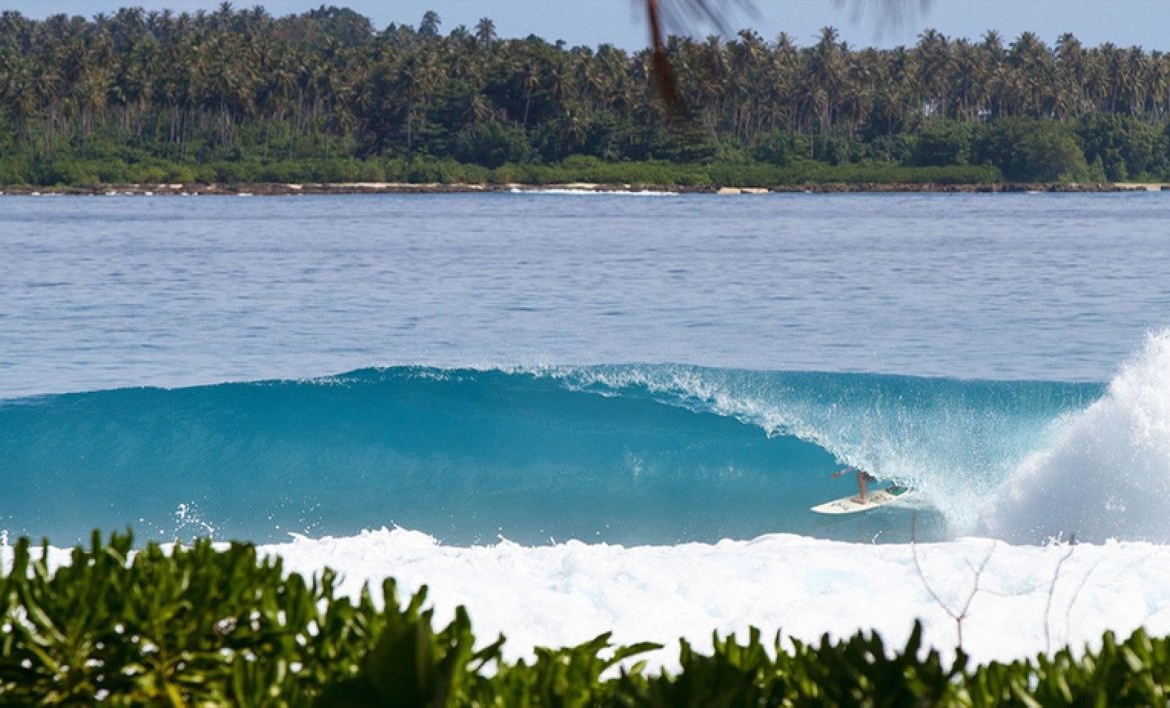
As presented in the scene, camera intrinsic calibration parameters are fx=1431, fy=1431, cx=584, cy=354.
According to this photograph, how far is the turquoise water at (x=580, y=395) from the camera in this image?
1405cm

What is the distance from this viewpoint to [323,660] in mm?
3137

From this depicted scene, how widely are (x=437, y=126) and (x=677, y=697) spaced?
93624 millimetres

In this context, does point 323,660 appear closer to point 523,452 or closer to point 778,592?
point 778,592

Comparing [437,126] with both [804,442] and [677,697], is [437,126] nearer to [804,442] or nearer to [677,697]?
[804,442]

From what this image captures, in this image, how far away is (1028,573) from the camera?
862cm

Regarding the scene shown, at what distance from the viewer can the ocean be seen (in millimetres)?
8211

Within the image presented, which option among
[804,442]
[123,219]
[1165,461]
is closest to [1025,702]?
[1165,461]

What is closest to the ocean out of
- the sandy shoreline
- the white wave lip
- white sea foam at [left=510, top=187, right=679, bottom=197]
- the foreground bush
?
the white wave lip

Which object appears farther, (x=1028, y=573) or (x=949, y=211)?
(x=949, y=211)

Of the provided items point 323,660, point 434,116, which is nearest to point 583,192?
point 434,116

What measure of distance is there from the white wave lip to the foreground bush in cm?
997

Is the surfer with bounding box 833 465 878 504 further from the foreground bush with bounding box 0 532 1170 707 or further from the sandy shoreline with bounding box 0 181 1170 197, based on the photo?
the sandy shoreline with bounding box 0 181 1170 197

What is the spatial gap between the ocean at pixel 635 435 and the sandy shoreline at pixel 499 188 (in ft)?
186

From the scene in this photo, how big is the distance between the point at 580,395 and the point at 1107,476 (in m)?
6.88
